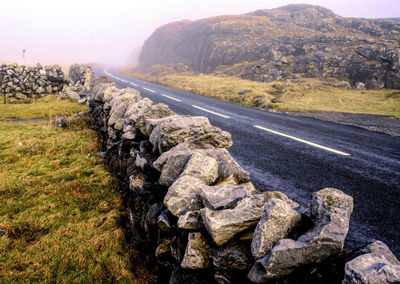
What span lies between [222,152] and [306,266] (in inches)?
77.2

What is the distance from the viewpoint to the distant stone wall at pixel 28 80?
17.7m

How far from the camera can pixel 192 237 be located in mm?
2283

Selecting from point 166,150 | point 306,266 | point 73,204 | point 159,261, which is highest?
point 166,150

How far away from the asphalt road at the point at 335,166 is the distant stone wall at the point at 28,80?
1662 cm

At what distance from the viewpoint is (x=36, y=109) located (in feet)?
47.0

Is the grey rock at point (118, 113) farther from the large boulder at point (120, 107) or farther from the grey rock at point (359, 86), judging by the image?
the grey rock at point (359, 86)

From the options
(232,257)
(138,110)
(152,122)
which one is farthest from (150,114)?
(232,257)

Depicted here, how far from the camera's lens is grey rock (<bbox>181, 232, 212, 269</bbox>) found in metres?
2.15

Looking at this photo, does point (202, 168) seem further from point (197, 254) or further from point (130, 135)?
point (130, 135)

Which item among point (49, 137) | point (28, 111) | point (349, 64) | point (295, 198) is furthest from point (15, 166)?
point (349, 64)

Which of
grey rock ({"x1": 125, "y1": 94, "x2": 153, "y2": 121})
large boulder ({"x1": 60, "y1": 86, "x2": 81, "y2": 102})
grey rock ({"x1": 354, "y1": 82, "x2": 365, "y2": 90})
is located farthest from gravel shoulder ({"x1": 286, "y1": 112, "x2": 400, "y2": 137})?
large boulder ({"x1": 60, "y1": 86, "x2": 81, "y2": 102})

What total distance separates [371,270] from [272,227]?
66 centimetres

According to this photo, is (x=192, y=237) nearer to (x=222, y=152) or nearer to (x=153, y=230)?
Answer: (x=153, y=230)

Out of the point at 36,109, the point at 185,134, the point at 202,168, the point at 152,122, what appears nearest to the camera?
the point at 202,168
